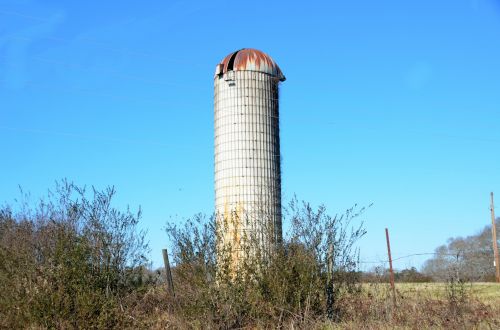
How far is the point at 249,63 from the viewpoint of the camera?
48.2ft

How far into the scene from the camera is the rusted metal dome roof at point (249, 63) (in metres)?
14.7

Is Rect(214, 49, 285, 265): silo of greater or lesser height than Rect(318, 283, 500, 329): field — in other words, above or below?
above

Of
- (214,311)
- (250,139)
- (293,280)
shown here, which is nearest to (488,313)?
(293,280)

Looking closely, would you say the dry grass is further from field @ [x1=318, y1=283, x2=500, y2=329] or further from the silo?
the silo

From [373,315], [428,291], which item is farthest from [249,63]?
[373,315]

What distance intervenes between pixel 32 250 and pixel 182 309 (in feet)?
10.2

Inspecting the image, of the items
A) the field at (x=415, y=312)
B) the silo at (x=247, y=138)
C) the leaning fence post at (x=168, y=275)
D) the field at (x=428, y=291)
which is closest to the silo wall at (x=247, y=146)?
the silo at (x=247, y=138)

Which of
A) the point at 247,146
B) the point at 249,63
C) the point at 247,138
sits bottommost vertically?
the point at 247,146

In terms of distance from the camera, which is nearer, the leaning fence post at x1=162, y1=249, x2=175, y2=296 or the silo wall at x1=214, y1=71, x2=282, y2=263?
the leaning fence post at x1=162, y1=249, x2=175, y2=296

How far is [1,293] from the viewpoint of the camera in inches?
410

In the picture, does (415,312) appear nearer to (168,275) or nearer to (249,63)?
(168,275)

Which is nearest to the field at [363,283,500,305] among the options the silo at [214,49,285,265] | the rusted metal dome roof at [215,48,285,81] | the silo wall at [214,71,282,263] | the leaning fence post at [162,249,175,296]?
the silo at [214,49,285,265]

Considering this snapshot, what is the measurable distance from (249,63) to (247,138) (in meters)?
2.03

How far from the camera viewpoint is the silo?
45.4ft
